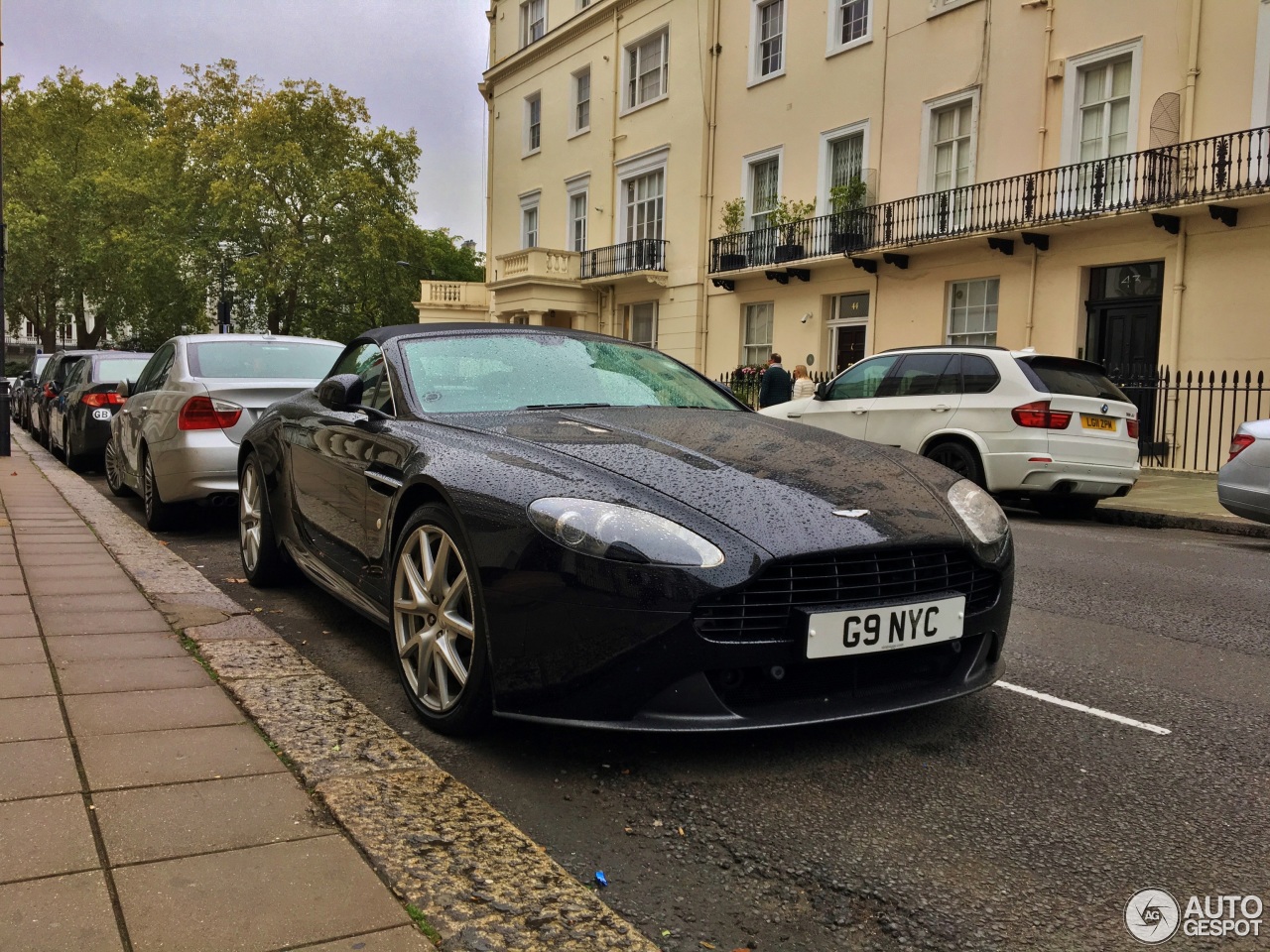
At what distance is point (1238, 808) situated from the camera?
9.39 ft

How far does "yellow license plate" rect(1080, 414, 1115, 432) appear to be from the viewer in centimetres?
1034

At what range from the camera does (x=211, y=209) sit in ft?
137

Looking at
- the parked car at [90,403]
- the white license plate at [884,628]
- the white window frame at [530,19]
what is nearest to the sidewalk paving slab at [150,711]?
the white license plate at [884,628]

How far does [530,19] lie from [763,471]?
109 ft

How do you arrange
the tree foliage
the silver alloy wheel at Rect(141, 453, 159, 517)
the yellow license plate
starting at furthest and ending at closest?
the tree foliage → the yellow license plate → the silver alloy wheel at Rect(141, 453, 159, 517)

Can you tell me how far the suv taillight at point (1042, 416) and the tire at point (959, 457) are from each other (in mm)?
655

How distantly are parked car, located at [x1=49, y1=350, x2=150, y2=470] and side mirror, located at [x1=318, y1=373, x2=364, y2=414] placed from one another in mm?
7957

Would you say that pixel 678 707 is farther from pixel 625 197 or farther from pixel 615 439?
pixel 625 197

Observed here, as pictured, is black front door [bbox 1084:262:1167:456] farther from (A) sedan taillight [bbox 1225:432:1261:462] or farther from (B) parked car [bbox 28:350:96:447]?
(B) parked car [bbox 28:350:96:447]

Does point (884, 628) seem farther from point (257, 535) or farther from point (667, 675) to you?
point (257, 535)

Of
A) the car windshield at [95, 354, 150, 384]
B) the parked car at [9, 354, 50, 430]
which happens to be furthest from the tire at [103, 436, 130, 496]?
the parked car at [9, 354, 50, 430]

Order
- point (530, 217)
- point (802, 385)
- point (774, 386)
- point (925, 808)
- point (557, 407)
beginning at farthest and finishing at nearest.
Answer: point (530, 217) → point (802, 385) → point (774, 386) → point (557, 407) → point (925, 808)

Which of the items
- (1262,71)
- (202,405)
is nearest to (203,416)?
(202,405)

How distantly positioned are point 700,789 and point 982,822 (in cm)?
75
